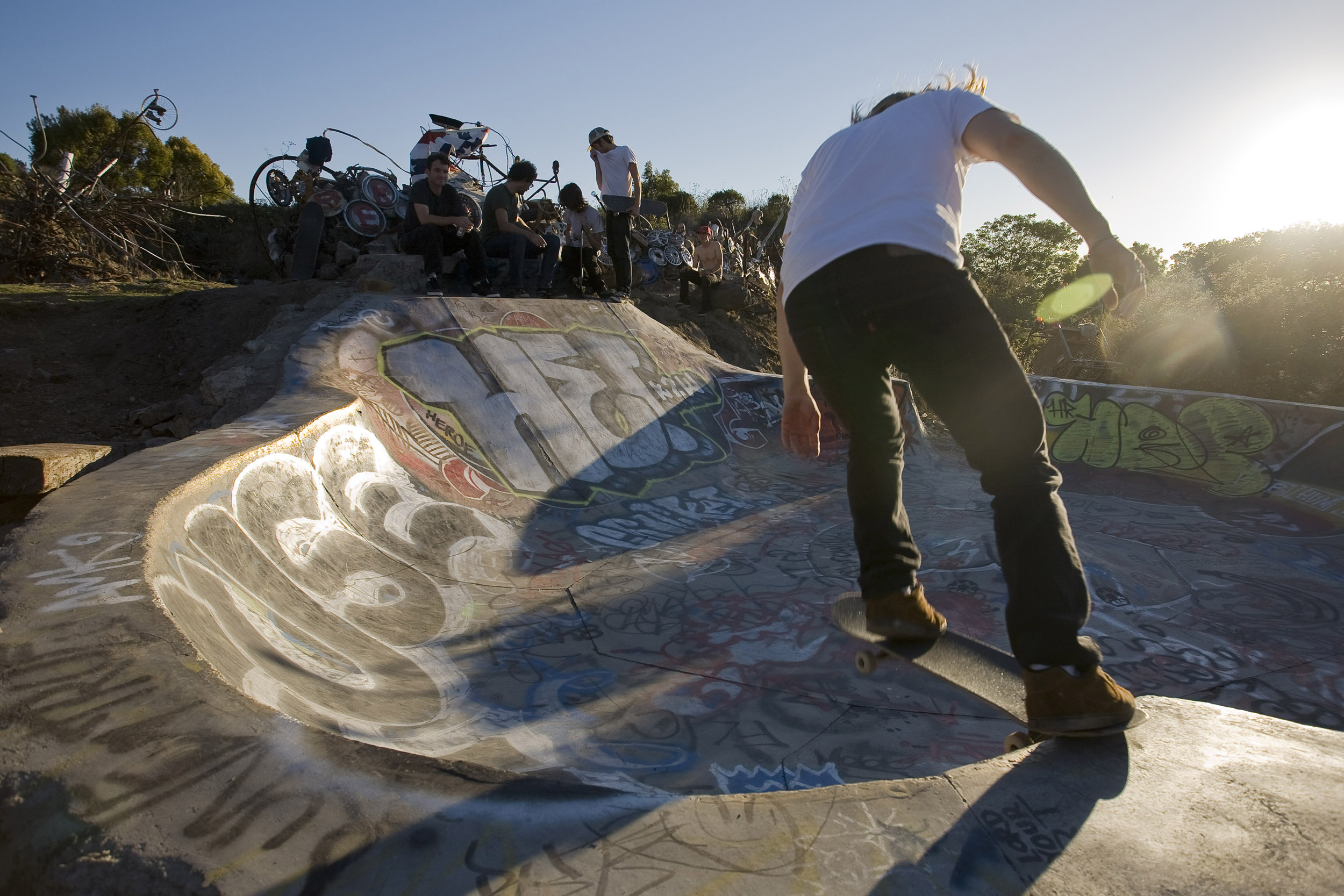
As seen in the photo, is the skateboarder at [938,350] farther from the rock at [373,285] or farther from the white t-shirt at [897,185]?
the rock at [373,285]

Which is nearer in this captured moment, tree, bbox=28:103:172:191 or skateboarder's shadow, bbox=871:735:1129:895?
skateboarder's shadow, bbox=871:735:1129:895

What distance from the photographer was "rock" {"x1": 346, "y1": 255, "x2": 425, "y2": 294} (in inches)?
403

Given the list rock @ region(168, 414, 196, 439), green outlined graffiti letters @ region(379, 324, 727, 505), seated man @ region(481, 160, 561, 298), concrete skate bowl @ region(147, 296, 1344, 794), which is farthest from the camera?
seated man @ region(481, 160, 561, 298)

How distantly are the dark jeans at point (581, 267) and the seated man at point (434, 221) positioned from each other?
2095 millimetres

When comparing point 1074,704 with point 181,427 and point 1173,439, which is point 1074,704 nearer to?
point 181,427

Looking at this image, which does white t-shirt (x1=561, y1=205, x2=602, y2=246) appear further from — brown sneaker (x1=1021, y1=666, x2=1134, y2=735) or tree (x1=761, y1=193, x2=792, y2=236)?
tree (x1=761, y1=193, x2=792, y2=236)

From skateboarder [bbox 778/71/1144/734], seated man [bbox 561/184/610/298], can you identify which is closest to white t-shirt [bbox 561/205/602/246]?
seated man [bbox 561/184/610/298]

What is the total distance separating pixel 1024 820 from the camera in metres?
1.30

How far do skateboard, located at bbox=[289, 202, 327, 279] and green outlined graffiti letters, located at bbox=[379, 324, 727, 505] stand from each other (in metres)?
4.84

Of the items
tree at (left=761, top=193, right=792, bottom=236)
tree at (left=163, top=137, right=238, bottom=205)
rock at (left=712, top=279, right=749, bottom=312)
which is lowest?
rock at (left=712, top=279, right=749, bottom=312)

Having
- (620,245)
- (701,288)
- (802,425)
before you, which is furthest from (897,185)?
(701,288)

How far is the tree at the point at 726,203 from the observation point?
37.1 meters

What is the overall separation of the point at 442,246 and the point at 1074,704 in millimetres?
7860

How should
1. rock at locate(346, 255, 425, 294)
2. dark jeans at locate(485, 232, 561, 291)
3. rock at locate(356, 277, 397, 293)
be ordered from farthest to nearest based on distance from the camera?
rock at locate(346, 255, 425, 294) → dark jeans at locate(485, 232, 561, 291) → rock at locate(356, 277, 397, 293)
